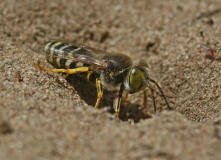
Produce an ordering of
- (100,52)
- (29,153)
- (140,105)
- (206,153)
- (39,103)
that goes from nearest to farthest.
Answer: (29,153) < (206,153) < (39,103) < (100,52) < (140,105)

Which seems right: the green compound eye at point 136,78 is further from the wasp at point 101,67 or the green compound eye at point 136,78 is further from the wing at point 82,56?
the wing at point 82,56

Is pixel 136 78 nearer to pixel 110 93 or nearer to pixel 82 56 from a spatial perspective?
pixel 82 56

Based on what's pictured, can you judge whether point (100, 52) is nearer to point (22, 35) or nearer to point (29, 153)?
point (22, 35)

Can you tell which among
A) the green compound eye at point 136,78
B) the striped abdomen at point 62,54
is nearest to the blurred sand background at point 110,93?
the striped abdomen at point 62,54

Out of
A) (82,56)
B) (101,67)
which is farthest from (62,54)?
(101,67)

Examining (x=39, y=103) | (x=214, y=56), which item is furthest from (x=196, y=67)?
(x=39, y=103)

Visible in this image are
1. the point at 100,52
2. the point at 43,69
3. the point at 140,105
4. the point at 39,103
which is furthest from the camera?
the point at 140,105
